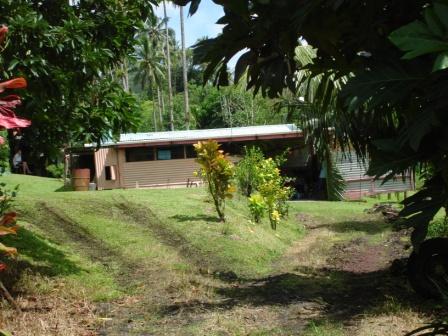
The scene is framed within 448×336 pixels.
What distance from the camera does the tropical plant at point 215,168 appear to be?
36.0ft

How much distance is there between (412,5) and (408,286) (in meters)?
5.09

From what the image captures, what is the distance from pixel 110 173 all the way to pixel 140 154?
1.57m

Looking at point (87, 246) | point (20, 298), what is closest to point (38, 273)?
point (20, 298)

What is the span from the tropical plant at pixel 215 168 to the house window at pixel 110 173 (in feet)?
48.9

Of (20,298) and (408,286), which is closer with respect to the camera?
(20,298)

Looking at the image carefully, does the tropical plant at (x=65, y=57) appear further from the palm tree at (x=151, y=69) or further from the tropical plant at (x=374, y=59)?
the palm tree at (x=151, y=69)

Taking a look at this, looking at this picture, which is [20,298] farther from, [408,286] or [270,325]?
[408,286]

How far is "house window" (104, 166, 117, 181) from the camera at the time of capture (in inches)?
1013

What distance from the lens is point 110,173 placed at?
84.9ft

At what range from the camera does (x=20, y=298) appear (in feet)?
19.7

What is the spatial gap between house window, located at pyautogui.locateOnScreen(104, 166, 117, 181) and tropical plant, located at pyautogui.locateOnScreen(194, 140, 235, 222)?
14916mm

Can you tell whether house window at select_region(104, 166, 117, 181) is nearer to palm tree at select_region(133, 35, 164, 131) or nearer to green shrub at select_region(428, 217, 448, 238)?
green shrub at select_region(428, 217, 448, 238)

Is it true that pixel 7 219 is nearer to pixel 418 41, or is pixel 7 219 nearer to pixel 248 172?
pixel 418 41

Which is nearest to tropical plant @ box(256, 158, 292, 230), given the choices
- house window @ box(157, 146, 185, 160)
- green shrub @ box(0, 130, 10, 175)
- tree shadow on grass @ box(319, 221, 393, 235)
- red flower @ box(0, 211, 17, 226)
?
tree shadow on grass @ box(319, 221, 393, 235)
